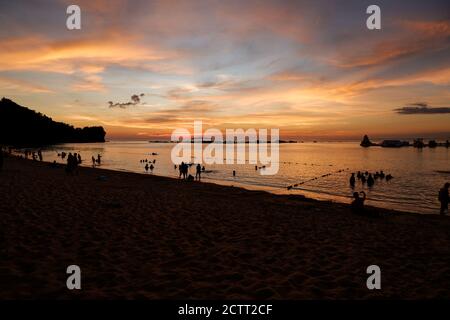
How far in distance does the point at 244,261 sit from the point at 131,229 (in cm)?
451

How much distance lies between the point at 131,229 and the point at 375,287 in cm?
759

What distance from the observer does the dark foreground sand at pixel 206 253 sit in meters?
6.16

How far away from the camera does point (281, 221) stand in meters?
12.6

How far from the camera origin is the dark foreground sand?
6164mm

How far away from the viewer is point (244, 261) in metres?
7.80

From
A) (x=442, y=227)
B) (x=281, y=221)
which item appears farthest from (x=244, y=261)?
(x=442, y=227)

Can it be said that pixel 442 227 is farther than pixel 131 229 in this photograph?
Yes

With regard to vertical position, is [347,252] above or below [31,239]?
below

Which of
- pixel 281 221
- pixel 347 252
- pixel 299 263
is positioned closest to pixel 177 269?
pixel 299 263

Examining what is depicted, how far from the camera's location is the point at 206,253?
830 centimetres
